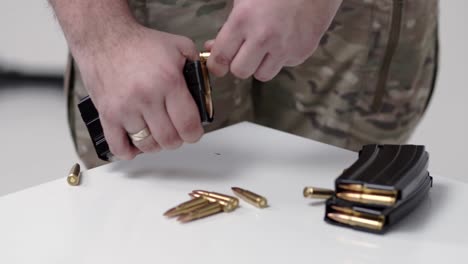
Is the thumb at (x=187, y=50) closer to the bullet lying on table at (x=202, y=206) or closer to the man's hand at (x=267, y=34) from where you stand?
the man's hand at (x=267, y=34)

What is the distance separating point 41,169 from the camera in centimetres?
221

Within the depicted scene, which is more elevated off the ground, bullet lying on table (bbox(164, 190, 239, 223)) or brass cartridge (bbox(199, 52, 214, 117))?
brass cartridge (bbox(199, 52, 214, 117))

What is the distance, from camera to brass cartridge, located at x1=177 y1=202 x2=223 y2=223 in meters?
0.79

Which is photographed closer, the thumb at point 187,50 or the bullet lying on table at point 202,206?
the bullet lying on table at point 202,206

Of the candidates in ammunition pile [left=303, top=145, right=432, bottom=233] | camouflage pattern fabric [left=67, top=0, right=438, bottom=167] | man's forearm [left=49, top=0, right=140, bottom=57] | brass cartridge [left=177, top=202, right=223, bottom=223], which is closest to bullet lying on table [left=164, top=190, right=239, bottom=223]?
brass cartridge [left=177, top=202, right=223, bottom=223]

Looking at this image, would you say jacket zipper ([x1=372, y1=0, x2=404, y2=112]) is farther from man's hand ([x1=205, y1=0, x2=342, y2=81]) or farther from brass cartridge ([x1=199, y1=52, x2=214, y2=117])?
brass cartridge ([x1=199, y1=52, x2=214, y2=117])

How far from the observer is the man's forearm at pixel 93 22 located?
3.11ft

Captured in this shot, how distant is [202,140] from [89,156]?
1.07 feet

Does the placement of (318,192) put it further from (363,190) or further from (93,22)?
(93,22)

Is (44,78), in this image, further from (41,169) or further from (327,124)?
(327,124)

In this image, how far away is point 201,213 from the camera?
80 cm

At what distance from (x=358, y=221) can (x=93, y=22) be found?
0.50 meters

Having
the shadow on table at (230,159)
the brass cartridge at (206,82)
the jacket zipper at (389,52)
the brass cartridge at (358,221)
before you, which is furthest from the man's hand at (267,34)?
the jacket zipper at (389,52)

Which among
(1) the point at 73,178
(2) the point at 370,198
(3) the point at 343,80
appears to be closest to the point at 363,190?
(2) the point at 370,198
